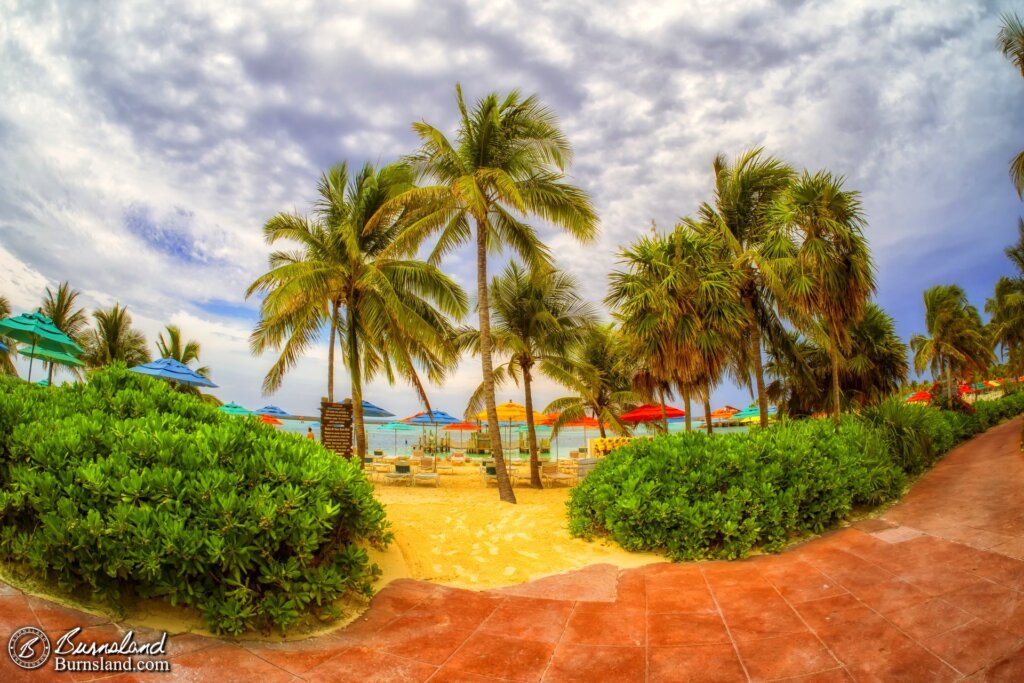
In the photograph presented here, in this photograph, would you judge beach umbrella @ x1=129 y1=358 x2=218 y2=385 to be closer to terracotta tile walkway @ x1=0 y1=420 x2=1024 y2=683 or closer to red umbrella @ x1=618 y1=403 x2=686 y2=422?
terracotta tile walkway @ x1=0 y1=420 x2=1024 y2=683

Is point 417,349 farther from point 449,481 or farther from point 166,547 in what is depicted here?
point 166,547

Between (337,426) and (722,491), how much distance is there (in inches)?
427

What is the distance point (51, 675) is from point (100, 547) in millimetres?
863

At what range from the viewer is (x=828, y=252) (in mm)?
10625

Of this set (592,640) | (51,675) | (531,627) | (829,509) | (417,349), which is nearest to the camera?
(51,675)

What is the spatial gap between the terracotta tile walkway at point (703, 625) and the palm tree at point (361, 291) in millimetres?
8876

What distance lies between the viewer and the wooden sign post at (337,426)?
14.0 m

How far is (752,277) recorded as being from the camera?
43.4 feet

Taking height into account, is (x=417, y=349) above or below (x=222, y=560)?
above

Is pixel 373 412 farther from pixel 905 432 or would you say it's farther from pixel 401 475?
pixel 905 432

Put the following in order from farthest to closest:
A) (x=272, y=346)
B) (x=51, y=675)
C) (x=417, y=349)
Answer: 1. (x=272, y=346)
2. (x=417, y=349)
3. (x=51, y=675)

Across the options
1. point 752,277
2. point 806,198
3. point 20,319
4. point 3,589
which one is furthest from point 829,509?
point 20,319

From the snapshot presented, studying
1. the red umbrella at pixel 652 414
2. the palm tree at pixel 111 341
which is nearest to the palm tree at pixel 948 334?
the red umbrella at pixel 652 414

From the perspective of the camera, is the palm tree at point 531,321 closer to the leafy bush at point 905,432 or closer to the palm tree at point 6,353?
the leafy bush at point 905,432
